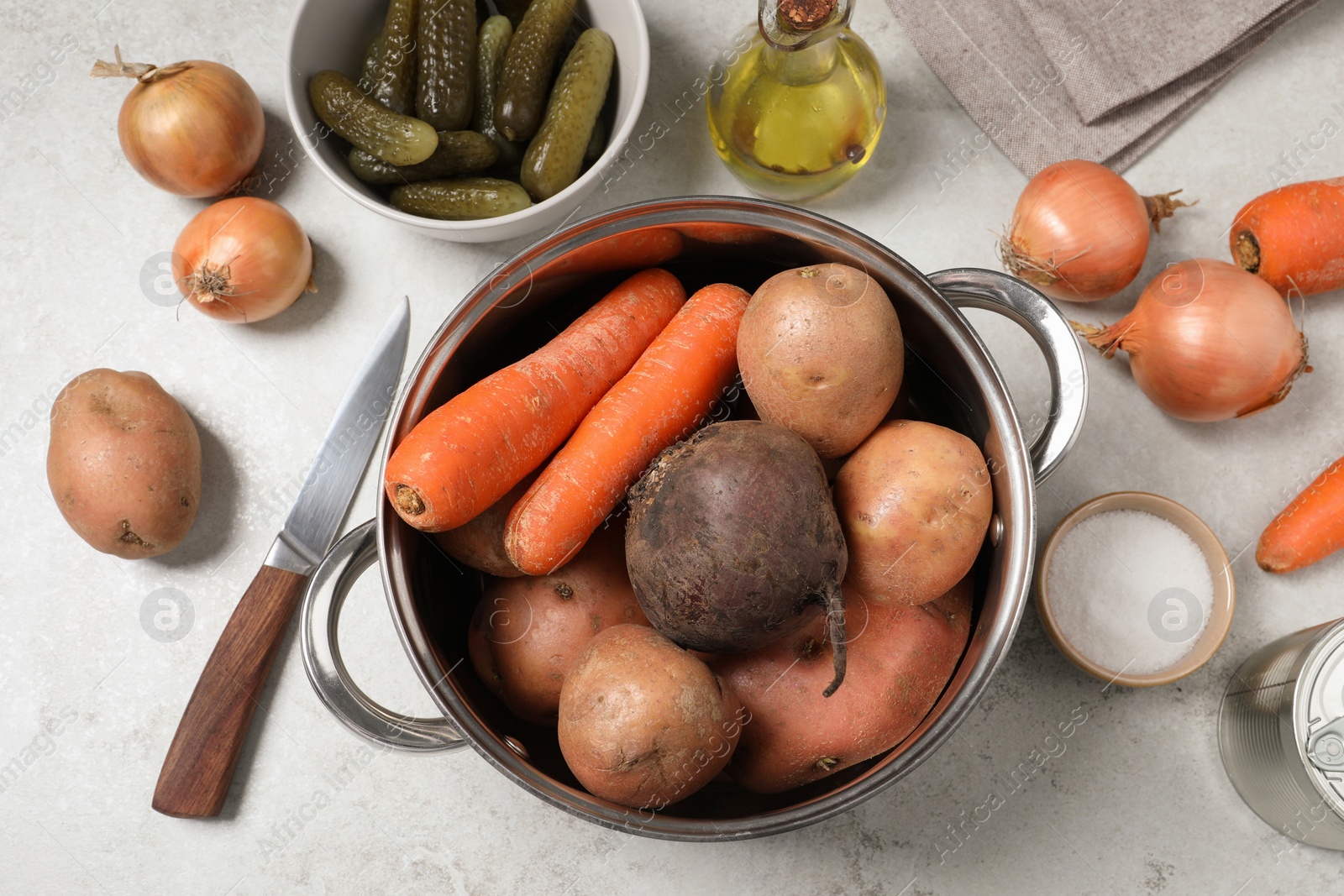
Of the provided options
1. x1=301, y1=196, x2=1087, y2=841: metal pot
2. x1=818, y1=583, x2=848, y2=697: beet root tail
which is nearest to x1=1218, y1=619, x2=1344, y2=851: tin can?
x1=301, y1=196, x2=1087, y2=841: metal pot

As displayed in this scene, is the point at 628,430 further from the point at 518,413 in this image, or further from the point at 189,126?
the point at 189,126

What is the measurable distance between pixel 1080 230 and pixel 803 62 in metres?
0.45

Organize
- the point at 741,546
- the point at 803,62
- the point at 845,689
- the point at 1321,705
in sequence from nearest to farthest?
the point at 741,546, the point at 845,689, the point at 1321,705, the point at 803,62

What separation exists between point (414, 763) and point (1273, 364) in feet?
4.37

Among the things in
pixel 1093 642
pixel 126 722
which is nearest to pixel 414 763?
pixel 126 722

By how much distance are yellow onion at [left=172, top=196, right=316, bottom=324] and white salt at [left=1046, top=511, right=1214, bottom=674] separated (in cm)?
118

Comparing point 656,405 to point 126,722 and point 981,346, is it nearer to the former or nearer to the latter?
point 981,346

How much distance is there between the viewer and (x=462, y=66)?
47.5 inches

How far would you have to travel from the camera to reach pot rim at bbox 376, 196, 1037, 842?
88cm

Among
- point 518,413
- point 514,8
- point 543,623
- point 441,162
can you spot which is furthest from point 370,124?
point 543,623

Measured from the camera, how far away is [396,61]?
120 cm

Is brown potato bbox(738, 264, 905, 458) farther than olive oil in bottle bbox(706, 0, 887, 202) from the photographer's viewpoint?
No

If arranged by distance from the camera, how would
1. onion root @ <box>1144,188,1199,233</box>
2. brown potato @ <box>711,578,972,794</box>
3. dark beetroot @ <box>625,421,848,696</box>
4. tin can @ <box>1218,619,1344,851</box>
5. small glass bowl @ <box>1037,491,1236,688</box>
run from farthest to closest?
1. onion root @ <box>1144,188,1199,233</box>
2. small glass bowl @ <box>1037,491,1236,688</box>
3. tin can @ <box>1218,619,1344,851</box>
4. brown potato @ <box>711,578,972,794</box>
5. dark beetroot @ <box>625,421,848,696</box>

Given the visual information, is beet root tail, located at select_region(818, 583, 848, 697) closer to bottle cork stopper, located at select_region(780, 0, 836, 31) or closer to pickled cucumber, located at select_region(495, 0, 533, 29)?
bottle cork stopper, located at select_region(780, 0, 836, 31)
